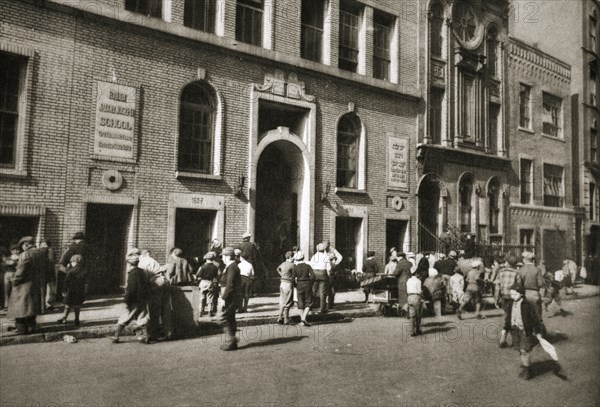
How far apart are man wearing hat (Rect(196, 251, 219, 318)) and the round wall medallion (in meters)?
2.83

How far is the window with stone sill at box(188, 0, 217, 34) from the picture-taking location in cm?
1362

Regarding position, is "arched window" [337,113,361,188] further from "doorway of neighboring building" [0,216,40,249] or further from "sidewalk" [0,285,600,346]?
"doorway of neighboring building" [0,216,40,249]

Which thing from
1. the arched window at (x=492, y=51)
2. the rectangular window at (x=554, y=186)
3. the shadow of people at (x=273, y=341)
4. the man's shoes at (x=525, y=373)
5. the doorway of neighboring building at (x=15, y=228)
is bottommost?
the shadow of people at (x=273, y=341)

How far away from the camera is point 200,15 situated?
13844mm

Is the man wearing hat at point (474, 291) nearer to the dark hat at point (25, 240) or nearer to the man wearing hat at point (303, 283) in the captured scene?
the man wearing hat at point (303, 283)

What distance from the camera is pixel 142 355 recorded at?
26.1 feet

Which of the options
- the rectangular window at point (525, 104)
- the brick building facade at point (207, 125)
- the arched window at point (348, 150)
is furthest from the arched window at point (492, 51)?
the arched window at point (348, 150)

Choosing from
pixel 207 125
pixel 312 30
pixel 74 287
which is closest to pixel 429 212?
pixel 312 30

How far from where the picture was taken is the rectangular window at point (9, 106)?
814 centimetres

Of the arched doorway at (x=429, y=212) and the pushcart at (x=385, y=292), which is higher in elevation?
the arched doorway at (x=429, y=212)

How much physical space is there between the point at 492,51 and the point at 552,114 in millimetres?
12534

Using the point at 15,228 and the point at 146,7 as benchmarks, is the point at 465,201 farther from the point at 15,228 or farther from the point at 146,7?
the point at 15,228

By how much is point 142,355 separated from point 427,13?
56.6 ft

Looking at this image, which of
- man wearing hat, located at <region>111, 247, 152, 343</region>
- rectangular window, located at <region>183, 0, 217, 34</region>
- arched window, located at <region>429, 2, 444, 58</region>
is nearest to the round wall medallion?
man wearing hat, located at <region>111, 247, 152, 343</region>
